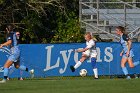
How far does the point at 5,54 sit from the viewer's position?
74.3 ft

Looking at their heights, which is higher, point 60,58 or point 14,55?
point 14,55

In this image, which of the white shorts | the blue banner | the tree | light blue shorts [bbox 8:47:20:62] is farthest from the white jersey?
the tree

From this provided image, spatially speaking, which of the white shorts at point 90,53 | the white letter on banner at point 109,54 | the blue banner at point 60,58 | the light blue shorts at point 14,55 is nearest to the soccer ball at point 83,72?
the blue banner at point 60,58

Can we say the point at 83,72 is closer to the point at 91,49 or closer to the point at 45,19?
the point at 91,49

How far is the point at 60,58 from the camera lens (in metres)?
22.8

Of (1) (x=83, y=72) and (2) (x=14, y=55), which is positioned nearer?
(2) (x=14, y=55)

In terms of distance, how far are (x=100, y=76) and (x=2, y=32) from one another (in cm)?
992

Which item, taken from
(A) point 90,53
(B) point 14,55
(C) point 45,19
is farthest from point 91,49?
(C) point 45,19

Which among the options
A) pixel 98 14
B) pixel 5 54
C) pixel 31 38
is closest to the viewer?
pixel 5 54

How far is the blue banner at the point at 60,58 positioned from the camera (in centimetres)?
2270

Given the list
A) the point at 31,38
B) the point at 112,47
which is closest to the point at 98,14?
the point at 31,38

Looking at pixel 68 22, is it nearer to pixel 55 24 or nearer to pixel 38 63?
pixel 55 24

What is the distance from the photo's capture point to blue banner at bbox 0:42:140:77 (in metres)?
22.7

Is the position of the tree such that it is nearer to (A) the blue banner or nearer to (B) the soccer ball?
(A) the blue banner
